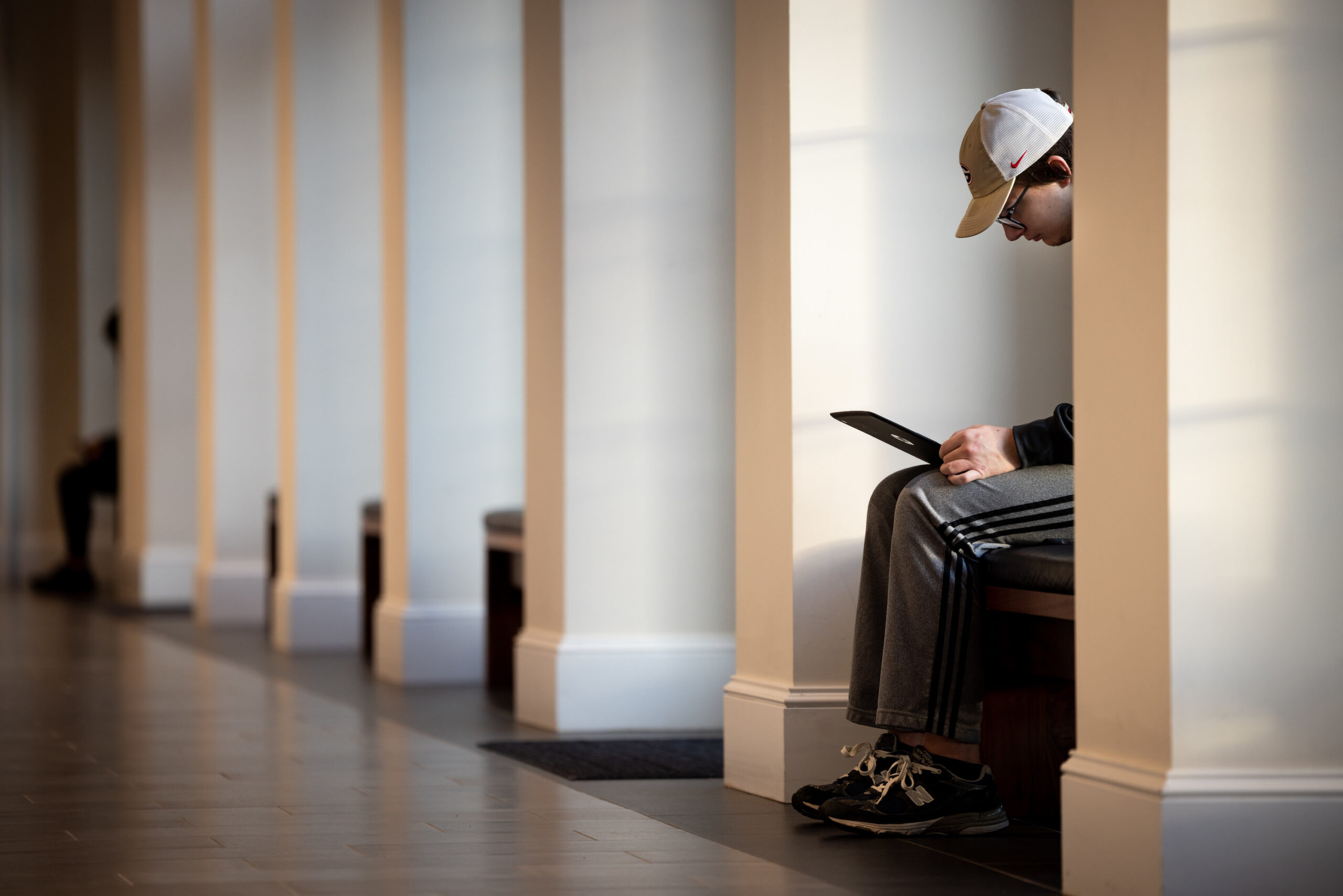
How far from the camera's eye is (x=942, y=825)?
2947 millimetres

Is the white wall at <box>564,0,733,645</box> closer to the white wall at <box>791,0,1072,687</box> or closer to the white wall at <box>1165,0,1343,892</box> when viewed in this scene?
the white wall at <box>791,0,1072,687</box>

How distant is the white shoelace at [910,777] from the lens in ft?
9.59

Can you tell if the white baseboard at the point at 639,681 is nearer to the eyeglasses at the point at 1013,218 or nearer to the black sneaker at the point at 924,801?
the black sneaker at the point at 924,801

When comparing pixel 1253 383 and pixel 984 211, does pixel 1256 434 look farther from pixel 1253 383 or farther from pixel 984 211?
pixel 984 211

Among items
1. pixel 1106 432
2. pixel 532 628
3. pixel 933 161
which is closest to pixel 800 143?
pixel 933 161

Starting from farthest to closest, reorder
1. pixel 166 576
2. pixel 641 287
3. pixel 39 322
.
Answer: pixel 39 322
pixel 166 576
pixel 641 287

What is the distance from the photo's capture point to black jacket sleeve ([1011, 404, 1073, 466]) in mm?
2928

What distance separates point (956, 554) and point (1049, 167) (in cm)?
65

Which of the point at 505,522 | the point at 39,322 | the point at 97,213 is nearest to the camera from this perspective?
the point at 505,522

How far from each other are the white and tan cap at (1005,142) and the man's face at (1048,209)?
0.04m

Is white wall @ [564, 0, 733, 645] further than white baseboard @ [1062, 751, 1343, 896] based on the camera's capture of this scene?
Yes

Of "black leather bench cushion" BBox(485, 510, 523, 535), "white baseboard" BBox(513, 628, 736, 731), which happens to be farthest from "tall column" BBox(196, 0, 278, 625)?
"white baseboard" BBox(513, 628, 736, 731)

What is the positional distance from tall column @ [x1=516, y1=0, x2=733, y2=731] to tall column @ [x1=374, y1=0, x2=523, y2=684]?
1318 millimetres

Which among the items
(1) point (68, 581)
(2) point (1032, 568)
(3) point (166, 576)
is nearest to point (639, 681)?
(2) point (1032, 568)
